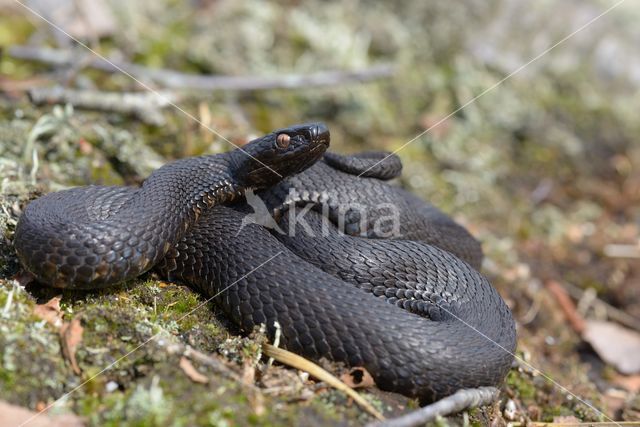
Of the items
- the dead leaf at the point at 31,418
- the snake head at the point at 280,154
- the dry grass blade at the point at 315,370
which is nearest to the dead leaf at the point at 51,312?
the dead leaf at the point at 31,418

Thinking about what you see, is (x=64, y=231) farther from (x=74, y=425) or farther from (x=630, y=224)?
(x=630, y=224)

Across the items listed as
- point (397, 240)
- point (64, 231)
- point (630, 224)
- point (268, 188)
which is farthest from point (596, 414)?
point (630, 224)

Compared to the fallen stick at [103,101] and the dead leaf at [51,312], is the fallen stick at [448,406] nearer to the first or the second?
the dead leaf at [51,312]

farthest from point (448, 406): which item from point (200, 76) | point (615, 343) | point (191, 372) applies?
point (200, 76)

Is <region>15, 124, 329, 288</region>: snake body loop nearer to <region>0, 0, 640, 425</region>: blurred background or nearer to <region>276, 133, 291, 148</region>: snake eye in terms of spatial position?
<region>276, 133, 291, 148</region>: snake eye

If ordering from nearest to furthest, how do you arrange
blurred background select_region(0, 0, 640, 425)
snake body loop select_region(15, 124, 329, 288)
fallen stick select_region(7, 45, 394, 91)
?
blurred background select_region(0, 0, 640, 425) → snake body loop select_region(15, 124, 329, 288) → fallen stick select_region(7, 45, 394, 91)

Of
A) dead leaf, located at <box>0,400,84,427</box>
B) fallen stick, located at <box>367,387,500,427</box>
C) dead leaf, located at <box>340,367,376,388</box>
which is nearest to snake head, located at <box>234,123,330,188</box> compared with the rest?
dead leaf, located at <box>340,367,376,388</box>

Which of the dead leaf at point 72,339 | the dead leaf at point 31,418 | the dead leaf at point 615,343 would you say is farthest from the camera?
the dead leaf at point 615,343
